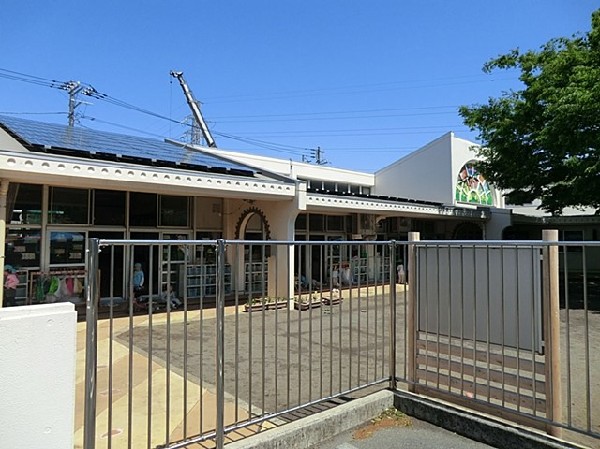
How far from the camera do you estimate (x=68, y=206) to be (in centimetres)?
1116

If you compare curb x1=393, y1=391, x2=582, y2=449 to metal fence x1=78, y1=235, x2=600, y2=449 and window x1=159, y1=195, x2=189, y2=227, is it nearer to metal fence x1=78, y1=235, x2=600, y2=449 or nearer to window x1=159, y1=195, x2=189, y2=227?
metal fence x1=78, y1=235, x2=600, y2=449

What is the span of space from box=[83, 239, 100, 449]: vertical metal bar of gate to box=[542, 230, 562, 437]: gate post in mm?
3512

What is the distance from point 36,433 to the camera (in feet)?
8.65

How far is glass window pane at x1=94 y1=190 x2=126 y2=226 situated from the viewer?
11.6 metres

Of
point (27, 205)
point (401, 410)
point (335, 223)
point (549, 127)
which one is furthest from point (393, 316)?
point (335, 223)

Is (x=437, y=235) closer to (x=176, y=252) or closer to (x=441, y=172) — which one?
(x=441, y=172)

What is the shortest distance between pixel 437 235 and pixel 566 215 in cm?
983

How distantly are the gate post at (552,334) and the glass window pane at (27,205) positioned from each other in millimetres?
10618

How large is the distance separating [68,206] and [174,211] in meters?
2.86

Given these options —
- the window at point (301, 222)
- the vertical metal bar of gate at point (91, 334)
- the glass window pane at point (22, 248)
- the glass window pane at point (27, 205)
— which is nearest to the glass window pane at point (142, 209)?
the glass window pane at point (27, 205)

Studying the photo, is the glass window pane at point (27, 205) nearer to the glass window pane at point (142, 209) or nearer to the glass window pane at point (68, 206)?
the glass window pane at point (68, 206)

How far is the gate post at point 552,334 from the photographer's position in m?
3.68

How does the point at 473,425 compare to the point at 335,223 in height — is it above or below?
below

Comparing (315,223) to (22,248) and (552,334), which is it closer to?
(22,248)
